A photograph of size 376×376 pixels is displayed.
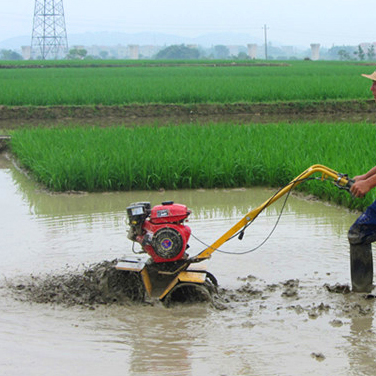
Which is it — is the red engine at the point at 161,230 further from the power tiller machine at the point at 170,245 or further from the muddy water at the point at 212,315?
the muddy water at the point at 212,315

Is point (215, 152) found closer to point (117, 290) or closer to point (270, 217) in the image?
point (270, 217)

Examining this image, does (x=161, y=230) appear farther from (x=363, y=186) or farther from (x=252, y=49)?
(x=252, y=49)

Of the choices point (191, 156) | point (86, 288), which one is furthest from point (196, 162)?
point (86, 288)

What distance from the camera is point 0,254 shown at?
209 inches

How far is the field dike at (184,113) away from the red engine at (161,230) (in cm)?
1148

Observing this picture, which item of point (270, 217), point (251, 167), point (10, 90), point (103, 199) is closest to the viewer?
point (270, 217)

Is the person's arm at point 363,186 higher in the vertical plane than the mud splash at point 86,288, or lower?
higher

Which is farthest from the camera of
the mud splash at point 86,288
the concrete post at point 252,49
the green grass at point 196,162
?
the concrete post at point 252,49

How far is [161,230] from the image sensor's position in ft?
13.0

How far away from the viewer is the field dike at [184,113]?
15.9 metres

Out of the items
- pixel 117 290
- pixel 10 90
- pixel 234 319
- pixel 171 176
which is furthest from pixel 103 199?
pixel 10 90

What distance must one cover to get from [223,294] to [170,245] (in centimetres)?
54

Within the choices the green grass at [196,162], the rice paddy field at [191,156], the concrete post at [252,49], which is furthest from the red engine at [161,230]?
the concrete post at [252,49]

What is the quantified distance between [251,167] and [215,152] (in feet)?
2.23
